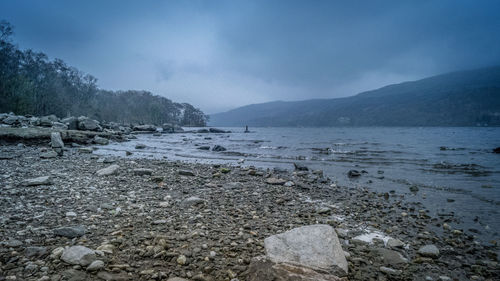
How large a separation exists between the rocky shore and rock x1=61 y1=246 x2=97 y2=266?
0.01 meters

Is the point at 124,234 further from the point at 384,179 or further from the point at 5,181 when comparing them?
the point at 384,179

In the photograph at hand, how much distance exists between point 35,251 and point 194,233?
193 cm

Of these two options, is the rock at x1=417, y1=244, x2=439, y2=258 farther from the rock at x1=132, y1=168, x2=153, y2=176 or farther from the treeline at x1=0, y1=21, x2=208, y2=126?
the treeline at x1=0, y1=21, x2=208, y2=126

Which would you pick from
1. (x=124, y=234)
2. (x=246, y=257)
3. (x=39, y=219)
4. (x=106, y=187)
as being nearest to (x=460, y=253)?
(x=246, y=257)

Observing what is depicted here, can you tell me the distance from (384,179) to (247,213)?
7645 millimetres

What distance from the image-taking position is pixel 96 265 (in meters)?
2.45

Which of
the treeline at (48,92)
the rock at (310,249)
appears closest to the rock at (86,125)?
the treeline at (48,92)

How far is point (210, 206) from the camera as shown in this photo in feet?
16.1

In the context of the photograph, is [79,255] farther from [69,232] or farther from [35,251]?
[69,232]

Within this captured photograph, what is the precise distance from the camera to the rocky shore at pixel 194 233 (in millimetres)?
2551

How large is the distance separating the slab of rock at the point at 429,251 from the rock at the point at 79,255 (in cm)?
475

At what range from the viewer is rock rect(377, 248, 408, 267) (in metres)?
3.07

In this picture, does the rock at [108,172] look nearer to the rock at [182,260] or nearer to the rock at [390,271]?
the rock at [182,260]

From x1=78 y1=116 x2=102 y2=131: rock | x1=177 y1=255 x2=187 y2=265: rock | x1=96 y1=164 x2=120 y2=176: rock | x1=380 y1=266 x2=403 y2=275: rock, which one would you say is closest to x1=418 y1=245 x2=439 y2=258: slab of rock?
x1=380 y1=266 x2=403 y2=275: rock
